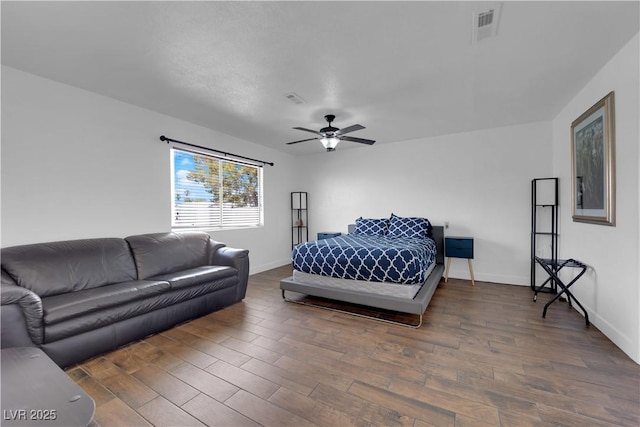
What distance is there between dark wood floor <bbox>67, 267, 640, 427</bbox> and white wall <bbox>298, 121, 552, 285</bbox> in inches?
64.4

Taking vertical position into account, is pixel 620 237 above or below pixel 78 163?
below

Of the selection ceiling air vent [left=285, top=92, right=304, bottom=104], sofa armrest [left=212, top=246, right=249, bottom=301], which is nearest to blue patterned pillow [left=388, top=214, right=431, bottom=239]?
sofa armrest [left=212, top=246, right=249, bottom=301]

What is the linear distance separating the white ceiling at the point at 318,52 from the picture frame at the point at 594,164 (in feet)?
1.41

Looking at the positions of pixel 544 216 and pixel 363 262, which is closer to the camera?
pixel 363 262

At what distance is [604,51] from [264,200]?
4.91m

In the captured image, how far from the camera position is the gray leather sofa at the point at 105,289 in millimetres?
1940

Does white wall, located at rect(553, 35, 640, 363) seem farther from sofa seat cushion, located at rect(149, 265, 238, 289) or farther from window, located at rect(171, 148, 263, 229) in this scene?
window, located at rect(171, 148, 263, 229)

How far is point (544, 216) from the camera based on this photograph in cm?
407

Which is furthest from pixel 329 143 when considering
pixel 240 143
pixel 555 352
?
pixel 555 352

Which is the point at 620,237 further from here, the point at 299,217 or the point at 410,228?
the point at 299,217

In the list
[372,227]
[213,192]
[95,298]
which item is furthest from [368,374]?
[213,192]

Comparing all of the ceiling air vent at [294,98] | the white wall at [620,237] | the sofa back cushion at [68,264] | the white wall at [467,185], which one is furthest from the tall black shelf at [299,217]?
the white wall at [620,237]

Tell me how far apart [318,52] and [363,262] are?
2.15 m

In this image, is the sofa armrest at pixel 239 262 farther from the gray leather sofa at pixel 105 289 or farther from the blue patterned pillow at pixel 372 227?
the blue patterned pillow at pixel 372 227
